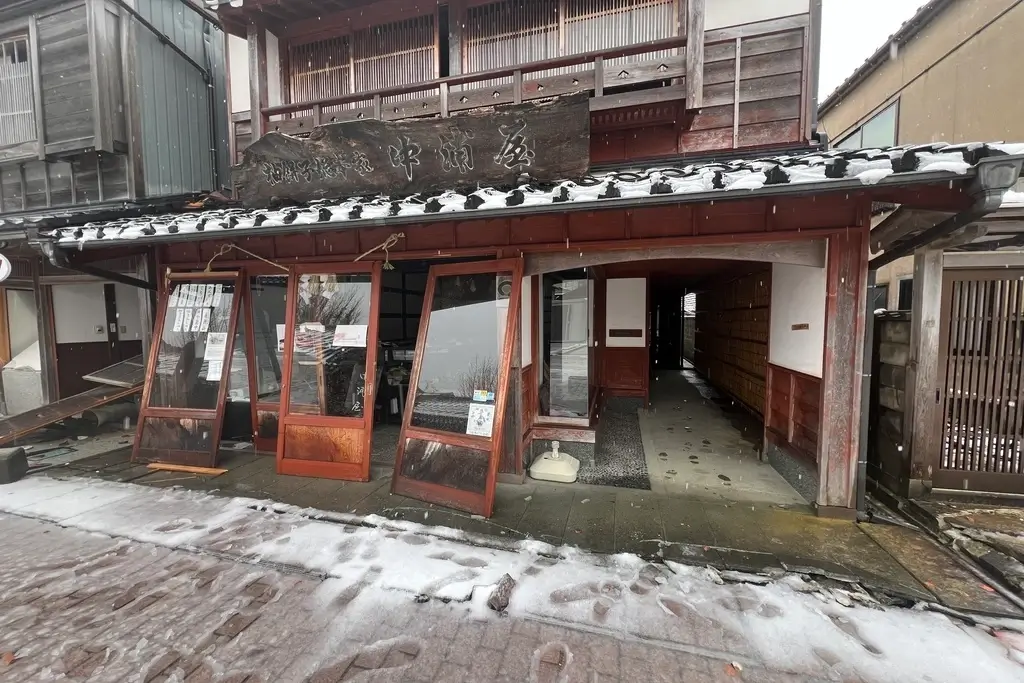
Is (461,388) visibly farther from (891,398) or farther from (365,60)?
(365,60)

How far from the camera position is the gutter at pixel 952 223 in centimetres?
249

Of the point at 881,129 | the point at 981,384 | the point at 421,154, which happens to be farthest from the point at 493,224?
the point at 881,129

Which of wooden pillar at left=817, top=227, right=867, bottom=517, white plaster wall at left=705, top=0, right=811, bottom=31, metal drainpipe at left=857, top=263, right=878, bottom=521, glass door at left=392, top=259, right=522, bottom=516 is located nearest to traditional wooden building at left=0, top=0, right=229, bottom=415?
glass door at left=392, top=259, right=522, bottom=516

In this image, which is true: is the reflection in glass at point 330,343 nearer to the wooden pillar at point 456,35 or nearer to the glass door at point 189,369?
the glass door at point 189,369

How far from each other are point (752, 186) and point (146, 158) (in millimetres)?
8779

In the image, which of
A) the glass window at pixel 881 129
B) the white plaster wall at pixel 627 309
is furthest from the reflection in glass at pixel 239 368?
the glass window at pixel 881 129

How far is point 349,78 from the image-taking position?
19.1 ft

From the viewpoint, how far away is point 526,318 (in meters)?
4.61

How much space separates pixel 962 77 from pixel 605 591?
35.0ft

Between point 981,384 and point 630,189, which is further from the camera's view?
point 981,384

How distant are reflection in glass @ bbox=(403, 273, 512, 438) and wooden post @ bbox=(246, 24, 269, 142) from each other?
13.4 ft

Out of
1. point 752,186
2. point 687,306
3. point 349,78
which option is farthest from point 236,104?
point 687,306

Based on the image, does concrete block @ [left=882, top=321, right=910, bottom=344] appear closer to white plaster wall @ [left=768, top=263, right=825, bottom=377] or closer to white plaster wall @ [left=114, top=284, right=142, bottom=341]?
white plaster wall @ [left=768, top=263, right=825, bottom=377]

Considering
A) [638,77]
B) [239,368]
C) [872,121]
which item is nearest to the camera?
[638,77]
